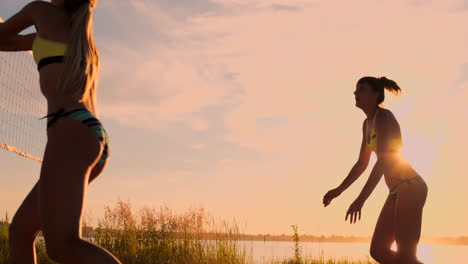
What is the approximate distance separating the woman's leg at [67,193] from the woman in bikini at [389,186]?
300 cm

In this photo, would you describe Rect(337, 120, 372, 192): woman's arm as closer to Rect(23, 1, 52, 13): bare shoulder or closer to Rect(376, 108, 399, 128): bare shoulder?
Rect(376, 108, 399, 128): bare shoulder

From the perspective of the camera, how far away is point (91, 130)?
2816 millimetres

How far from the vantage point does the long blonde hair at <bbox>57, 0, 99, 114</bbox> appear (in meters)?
2.89

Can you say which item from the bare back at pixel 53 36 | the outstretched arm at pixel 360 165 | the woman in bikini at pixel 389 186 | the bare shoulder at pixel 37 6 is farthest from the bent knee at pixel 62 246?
the outstretched arm at pixel 360 165

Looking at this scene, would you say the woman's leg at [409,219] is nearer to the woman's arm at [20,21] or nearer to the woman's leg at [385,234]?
the woman's leg at [385,234]

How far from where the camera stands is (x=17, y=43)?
3492 mm

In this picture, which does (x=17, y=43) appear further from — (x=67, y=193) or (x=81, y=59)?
(x=67, y=193)

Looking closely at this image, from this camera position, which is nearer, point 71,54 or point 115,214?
point 71,54

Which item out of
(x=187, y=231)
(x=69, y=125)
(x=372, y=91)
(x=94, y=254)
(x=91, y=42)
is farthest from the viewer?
(x=187, y=231)

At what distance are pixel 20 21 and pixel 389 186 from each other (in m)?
3.66

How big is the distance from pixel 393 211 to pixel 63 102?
11.9 ft

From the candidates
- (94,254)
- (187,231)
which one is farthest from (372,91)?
(187,231)

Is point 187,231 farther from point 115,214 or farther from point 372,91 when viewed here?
point 372,91

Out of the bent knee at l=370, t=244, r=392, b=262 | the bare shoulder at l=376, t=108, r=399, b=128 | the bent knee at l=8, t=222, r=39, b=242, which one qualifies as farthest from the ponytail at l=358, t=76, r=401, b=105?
the bent knee at l=8, t=222, r=39, b=242
